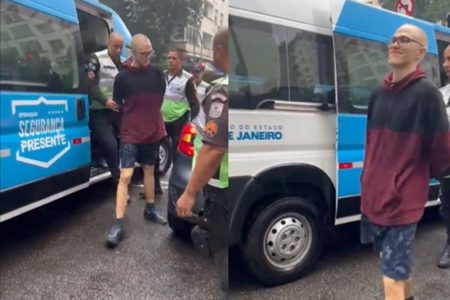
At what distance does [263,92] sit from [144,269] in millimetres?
562

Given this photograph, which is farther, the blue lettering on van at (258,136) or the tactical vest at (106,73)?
the blue lettering on van at (258,136)

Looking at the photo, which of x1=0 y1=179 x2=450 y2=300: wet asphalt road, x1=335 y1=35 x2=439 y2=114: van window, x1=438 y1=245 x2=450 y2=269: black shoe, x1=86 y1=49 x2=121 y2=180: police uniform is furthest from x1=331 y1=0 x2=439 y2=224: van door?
x1=86 y1=49 x2=121 y2=180: police uniform

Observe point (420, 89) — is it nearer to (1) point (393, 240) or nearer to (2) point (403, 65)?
(2) point (403, 65)

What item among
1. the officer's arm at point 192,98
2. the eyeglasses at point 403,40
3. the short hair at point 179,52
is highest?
the eyeglasses at point 403,40

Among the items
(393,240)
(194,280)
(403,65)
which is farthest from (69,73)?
(393,240)

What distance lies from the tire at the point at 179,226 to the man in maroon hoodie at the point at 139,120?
20mm

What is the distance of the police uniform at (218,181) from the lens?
2.85 feet

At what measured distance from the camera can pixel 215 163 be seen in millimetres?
885

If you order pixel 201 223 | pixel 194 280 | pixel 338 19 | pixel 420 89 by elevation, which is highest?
pixel 338 19

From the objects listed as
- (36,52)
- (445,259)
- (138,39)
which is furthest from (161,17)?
(445,259)

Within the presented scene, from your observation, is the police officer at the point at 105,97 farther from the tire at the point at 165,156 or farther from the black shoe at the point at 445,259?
the black shoe at the point at 445,259

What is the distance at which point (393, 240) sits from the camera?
1.44 m

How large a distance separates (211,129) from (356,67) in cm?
75

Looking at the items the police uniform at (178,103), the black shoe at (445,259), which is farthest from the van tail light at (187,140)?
the black shoe at (445,259)
